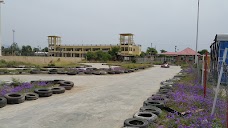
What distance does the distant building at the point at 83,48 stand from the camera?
80312 millimetres

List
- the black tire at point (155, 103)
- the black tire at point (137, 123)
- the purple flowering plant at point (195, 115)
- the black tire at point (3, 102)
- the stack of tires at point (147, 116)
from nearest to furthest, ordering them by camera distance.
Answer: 1. the purple flowering plant at point (195, 115)
2. the black tire at point (137, 123)
3. the stack of tires at point (147, 116)
4. the black tire at point (155, 103)
5. the black tire at point (3, 102)

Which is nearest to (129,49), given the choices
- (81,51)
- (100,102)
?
(81,51)

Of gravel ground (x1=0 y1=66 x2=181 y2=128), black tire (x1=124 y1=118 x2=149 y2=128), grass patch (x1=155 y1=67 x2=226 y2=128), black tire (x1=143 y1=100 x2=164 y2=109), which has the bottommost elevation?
gravel ground (x1=0 y1=66 x2=181 y2=128)

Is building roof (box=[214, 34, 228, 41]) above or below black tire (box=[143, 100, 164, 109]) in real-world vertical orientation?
above

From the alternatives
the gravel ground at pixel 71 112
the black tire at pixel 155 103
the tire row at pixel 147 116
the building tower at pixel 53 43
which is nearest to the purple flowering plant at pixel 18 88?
the gravel ground at pixel 71 112

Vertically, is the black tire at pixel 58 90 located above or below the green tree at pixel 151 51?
below

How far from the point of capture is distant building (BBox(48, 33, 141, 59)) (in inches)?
3162

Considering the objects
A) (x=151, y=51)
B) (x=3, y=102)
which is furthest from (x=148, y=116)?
(x=151, y=51)

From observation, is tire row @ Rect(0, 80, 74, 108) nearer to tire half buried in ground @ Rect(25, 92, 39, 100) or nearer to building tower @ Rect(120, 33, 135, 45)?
tire half buried in ground @ Rect(25, 92, 39, 100)

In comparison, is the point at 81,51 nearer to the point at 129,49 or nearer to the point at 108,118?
the point at 129,49

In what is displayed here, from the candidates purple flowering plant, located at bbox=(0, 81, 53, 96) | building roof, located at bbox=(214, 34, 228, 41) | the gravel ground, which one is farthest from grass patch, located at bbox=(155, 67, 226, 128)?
building roof, located at bbox=(214, 34, 228, 41)

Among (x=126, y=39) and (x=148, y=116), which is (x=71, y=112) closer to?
(x=148, y=116)

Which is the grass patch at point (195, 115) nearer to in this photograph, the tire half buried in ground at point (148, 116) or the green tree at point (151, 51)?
the tire half buried in ground at point (148, 116)

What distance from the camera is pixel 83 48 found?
8744cm
